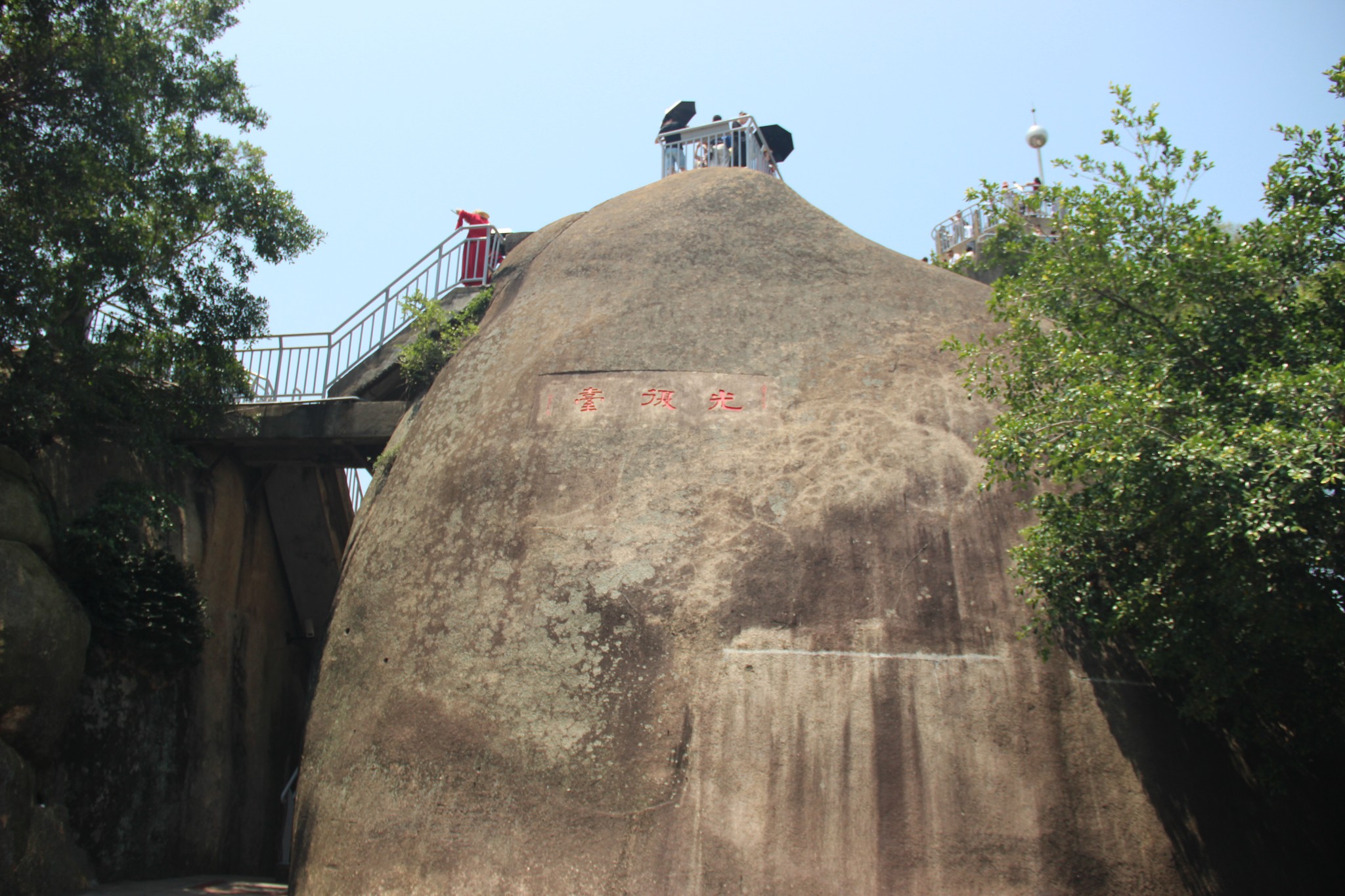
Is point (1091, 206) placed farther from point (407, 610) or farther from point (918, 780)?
point (407, 610)

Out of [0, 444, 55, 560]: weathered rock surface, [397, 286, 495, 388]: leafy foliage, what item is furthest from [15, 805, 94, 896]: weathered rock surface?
[397, 286, 495, 388]: leafy foliage

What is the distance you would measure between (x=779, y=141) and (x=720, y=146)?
1.77 m

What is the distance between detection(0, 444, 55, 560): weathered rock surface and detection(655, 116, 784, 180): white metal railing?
9107 millimetres

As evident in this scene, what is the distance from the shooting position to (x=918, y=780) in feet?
22.1

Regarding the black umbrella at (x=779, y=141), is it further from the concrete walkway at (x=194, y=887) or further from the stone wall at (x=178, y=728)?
the concrete walkway at (x=194, y=887)

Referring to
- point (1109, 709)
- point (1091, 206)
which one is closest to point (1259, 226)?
point (1091, 206)

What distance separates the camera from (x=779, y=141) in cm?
1560

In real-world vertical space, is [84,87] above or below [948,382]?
above

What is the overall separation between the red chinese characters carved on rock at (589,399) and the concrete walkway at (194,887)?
5.46 metres

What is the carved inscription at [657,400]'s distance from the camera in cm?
872

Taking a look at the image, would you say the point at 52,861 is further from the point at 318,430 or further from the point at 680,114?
the point at 680,114

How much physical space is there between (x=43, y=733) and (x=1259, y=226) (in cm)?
1113

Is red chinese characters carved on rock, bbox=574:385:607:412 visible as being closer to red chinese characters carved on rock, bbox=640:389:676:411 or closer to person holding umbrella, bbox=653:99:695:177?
red chinese characters carved on rock, bbox=640:389:676:411

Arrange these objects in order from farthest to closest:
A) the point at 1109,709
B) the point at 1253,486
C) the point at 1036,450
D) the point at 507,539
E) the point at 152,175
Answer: the point at 152,175 → the point at 507,539 → the point at 1109,709 → the point at 1036,450 → the point at 1253,486
